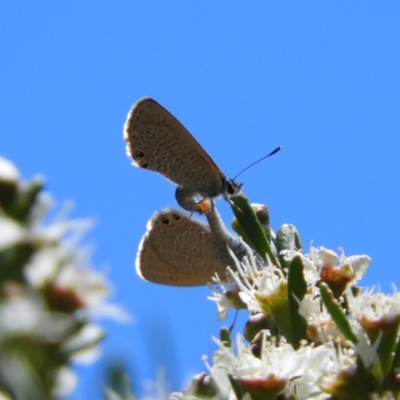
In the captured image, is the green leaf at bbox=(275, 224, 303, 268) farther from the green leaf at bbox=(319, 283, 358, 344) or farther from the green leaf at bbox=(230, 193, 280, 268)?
the green leaf at bbox=(319, 283, 358, 344)

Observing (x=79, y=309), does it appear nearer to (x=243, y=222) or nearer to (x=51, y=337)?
(x=51, y=337)

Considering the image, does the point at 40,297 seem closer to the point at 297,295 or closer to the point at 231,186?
the point at 297,295

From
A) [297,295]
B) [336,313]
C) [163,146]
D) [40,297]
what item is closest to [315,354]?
[336,313]

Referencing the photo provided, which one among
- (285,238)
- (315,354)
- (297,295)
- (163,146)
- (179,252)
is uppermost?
(163,146)

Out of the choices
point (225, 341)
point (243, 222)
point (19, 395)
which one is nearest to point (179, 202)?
point (243, 222)

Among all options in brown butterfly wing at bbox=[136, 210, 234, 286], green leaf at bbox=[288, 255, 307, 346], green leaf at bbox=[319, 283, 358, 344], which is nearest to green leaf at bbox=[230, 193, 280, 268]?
green leaf at bbox=[288, 255, 307, 346]

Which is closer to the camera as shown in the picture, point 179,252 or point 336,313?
point 336,313

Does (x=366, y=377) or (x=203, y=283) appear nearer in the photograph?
(x=366, y=377)
